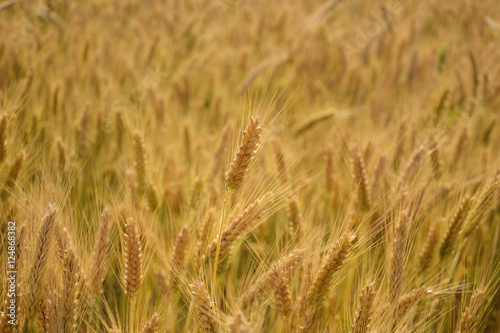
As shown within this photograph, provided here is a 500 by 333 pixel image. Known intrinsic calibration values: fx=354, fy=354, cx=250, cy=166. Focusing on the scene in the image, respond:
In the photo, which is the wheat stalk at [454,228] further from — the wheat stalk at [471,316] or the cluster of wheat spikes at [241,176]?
the wheat stalk at [471,316]

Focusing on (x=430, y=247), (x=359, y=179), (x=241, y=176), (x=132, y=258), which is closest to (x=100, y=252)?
(x=132, y=258)

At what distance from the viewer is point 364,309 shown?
0.94 meters

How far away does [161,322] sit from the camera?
43.0 inches

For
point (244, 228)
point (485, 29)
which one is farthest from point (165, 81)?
point (485, 29)

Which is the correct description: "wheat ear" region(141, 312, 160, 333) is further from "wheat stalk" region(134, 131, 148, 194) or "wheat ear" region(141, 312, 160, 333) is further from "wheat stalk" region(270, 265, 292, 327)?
"wheat stalk" region(134, 131, 148, 194)

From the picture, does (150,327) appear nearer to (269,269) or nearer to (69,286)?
(69,286)

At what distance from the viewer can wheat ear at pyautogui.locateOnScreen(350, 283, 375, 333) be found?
942 millimetres

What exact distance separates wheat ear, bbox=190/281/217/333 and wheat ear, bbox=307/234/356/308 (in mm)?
290

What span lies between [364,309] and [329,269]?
0.13 meters

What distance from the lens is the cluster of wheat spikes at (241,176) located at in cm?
100

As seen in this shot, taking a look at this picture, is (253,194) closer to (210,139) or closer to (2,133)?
(2,133)

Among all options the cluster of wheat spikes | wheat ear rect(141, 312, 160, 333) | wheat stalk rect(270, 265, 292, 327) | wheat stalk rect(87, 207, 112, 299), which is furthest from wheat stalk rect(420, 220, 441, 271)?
wheat stalk rect(87, 207, 112, 299)

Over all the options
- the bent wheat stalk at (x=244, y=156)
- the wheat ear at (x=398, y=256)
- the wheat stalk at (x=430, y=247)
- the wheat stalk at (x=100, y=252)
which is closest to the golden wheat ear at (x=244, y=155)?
the bent wheat stalk at (x=244, y=156)

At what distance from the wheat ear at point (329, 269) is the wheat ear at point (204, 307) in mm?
290
